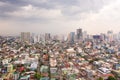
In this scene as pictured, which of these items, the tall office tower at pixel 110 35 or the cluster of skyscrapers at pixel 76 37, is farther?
the tall office tower at pixel 110 35

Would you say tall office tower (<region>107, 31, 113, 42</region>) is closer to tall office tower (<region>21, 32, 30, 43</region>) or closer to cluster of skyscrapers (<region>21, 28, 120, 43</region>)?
cluster of skyscrapers (<region>21, 28, 120, 43</region>)

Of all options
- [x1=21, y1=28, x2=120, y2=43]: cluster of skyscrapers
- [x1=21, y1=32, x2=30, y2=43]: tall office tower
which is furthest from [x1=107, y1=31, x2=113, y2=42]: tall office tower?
[x1=21, y1=32, x2=30, y2=43]: tall office tower

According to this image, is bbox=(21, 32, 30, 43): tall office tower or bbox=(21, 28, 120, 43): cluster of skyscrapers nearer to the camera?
bbox=(21, 28, 120, 43): cluster of skyscrapers

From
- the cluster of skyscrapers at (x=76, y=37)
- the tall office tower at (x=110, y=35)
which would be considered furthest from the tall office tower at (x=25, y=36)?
the tall office tower at (x=110, y=35)

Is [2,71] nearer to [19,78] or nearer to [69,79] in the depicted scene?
[19,78]

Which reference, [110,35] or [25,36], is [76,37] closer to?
[110,35]

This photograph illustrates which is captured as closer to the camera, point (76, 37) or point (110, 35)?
point (76, 37)

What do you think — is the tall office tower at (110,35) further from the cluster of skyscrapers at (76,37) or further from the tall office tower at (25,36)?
the tall office tower at (25,36)

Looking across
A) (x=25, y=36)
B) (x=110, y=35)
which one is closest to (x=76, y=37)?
(x=110, y=35)

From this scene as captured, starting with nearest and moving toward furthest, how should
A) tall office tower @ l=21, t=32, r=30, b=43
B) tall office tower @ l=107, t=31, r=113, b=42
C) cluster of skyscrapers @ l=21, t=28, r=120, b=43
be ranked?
cluster of skyscrapers @ l=21, t=28, r=120, b=43 → tall office tower @ l=21, t=32, r=30, b=43 → tall office tower @ l=107, t=31, r=113, b=42

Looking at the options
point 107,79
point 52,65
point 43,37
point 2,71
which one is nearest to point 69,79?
point 107,79

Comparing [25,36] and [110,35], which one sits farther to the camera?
[110,35]
